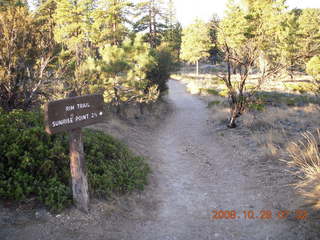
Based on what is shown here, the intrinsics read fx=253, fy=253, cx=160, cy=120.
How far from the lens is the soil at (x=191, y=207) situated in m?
3.92

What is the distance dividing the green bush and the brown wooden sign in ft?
3.62

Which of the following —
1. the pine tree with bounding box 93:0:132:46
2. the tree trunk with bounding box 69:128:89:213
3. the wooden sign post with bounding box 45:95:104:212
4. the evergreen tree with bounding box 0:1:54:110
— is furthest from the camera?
the pine tree with bounding box 93:0:132:46

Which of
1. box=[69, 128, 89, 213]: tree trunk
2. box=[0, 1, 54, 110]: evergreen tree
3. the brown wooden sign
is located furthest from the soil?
box=[0, 1, 54, 110]: evergreen tree

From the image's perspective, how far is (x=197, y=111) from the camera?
17.5 meters

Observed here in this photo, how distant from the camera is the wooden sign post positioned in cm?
386

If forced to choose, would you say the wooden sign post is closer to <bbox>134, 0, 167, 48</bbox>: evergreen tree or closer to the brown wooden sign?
the brown wooden sign

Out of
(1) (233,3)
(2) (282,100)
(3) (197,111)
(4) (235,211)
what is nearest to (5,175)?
(4) (235,211)

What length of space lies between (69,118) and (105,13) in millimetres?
19122

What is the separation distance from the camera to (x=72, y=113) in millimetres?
4020

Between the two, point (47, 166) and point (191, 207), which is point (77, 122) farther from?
point (191, 207)

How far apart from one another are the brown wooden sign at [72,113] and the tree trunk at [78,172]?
22cm

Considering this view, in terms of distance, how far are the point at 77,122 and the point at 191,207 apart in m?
2.88

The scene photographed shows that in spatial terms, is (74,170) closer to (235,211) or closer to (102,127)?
(235,211)

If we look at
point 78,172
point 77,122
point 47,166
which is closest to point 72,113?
point 77,122
